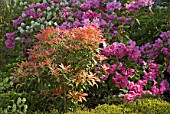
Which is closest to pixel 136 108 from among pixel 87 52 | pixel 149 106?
pixel 149 106

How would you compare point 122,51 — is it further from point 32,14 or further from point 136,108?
point 32,14

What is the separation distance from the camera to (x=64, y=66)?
4.99 m

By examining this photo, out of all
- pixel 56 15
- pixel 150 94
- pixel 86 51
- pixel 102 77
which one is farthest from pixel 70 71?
pixel 56 15

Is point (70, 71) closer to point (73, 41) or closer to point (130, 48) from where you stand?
point (73, 41)

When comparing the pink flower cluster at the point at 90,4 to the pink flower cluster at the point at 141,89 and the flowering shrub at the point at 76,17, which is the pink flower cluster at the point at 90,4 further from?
the pink flower cluster at the point at 141,89

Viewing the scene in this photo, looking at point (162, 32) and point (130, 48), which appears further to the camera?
point (162, 32)

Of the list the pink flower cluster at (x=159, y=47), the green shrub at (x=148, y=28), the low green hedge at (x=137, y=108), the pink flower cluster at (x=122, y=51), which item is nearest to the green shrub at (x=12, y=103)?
the low green hedge at (x=137, y=108)

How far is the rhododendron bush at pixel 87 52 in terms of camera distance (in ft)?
16.2

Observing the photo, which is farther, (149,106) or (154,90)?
(154,90)

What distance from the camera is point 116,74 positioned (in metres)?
5.56

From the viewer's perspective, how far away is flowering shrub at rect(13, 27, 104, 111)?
16.0 feet

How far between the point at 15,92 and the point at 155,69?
192cm

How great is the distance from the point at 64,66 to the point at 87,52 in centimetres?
32

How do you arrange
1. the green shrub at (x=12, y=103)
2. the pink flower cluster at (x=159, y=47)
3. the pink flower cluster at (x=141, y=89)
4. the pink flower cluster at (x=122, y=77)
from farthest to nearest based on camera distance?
the pink flower cluster at (x=159, y=47)
the pink flower cluster at (x=122, y=77)
the pink flower cluster at (x=141, y=89)
the green shrub at (x=12, y=103)
